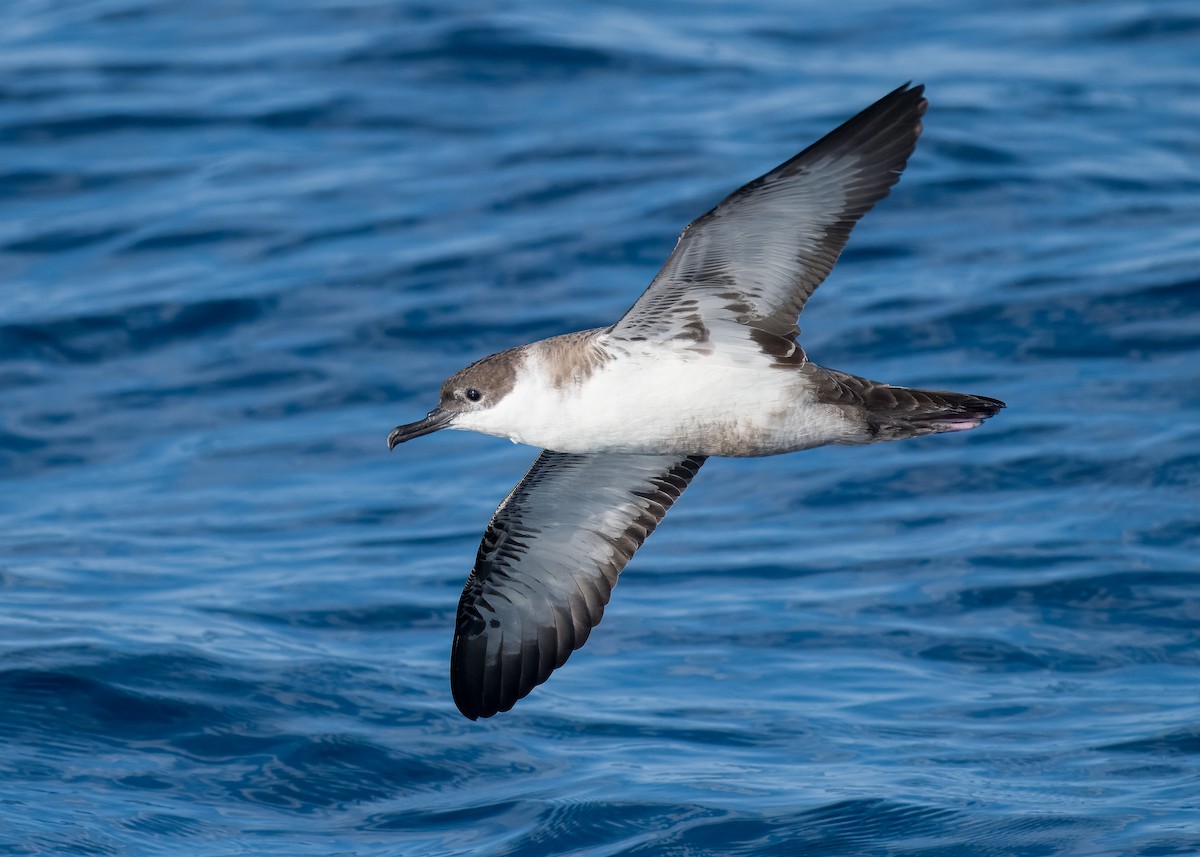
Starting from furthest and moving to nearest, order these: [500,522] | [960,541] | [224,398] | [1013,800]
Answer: [224,398] → [960,541] → [1013,800] → [500,522]

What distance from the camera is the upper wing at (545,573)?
8227 mm

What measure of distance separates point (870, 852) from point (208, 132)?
10.8 m

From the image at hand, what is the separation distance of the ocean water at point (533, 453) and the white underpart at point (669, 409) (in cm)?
255

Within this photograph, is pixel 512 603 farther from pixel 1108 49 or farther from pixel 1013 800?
pixel 1108 49

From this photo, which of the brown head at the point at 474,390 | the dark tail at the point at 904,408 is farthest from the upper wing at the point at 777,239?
the brown head at the point at 474,390

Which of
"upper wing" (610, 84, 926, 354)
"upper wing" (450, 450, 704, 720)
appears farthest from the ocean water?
"upper wing" (610, 84, 926, 354)

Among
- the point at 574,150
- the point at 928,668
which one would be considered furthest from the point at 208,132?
the point at 928,668

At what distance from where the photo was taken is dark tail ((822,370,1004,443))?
22.7 ft

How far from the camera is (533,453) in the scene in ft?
41.9

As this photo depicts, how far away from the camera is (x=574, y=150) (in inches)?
631

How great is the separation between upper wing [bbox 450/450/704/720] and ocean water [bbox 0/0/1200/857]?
0.94 meters

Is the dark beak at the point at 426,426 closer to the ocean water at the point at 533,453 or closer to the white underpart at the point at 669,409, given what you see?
the white underpart at the point at 669,409

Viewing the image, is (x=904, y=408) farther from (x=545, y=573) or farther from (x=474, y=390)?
(x=545, y=573)

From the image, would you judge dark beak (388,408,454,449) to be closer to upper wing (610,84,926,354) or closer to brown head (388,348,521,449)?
brown head (388,348,521,449)
